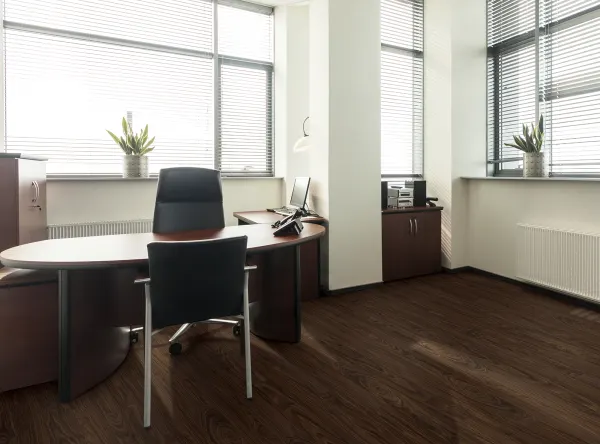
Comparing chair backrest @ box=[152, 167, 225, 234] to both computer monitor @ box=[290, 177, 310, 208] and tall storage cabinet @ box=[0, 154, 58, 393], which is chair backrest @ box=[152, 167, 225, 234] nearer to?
tall storage cabinet @ box=[0, 154, 58, 393]

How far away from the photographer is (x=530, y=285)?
4.32 m

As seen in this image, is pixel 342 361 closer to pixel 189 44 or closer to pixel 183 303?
pixel 183 303

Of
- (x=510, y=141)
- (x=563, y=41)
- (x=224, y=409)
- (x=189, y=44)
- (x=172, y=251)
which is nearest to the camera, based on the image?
(x=172, y=251)

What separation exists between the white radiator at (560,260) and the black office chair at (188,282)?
10.4ft

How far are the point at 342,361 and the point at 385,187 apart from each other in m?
2.41

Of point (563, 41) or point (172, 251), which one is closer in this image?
point (172, 251)

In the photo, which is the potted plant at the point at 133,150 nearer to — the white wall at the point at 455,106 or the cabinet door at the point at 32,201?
the cabinet door at the point at 32,201

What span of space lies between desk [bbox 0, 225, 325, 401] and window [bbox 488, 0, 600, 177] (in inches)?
109

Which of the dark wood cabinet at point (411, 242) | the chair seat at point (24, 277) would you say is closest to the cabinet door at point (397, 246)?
the dark wood cabinet at point (411, 242)

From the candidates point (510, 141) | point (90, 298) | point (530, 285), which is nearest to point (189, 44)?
point (90, 298)

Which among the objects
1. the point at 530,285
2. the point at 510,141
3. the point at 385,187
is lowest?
the point at 530,285

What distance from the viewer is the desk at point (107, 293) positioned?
6.94ft

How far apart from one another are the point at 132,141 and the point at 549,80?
13.6 feet

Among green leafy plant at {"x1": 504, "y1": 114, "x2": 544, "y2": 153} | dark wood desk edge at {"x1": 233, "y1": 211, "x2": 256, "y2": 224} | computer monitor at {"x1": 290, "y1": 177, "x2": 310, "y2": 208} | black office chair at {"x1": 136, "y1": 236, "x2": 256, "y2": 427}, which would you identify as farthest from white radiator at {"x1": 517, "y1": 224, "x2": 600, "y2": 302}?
black office chair at {"x1": 136, "y1": 236, "x2": 256, "y2": 427}
